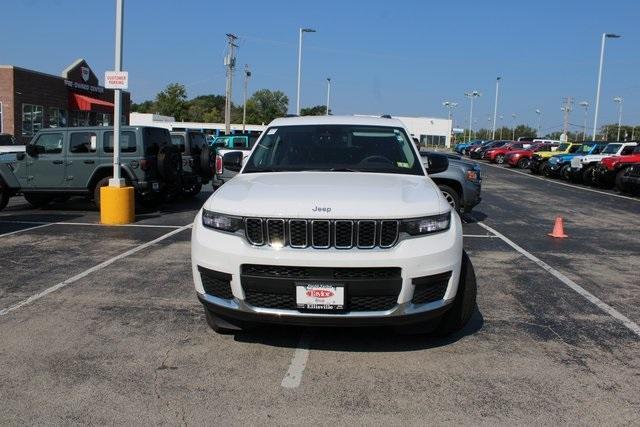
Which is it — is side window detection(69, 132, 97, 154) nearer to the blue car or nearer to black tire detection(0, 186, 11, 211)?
black tire detection(0, 186, 11, 211)

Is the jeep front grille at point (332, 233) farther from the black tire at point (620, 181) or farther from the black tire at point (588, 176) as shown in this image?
the black tire at point (588, 176)

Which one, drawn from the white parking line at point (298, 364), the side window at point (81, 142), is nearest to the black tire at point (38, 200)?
the side window at point (81, 142)

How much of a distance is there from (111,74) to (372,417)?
931 centimetres

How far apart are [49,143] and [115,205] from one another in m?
3.12

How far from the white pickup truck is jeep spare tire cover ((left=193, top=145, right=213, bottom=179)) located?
15.9m

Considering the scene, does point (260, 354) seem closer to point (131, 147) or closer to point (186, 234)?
point (186, 234)

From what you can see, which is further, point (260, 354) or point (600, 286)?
point (600, 286)

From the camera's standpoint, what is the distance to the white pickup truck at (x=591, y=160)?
23.2m

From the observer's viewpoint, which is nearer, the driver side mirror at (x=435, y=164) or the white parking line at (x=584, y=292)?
the white parking line at (x=584, y=292)

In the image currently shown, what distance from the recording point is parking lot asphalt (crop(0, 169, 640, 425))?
3.64 meters

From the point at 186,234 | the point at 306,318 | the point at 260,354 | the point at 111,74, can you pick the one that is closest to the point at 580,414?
the point at 306,318

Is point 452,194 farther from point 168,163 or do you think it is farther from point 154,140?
point 154,140

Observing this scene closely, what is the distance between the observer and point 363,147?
574cm

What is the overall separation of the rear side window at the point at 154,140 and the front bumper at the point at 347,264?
8.81m
